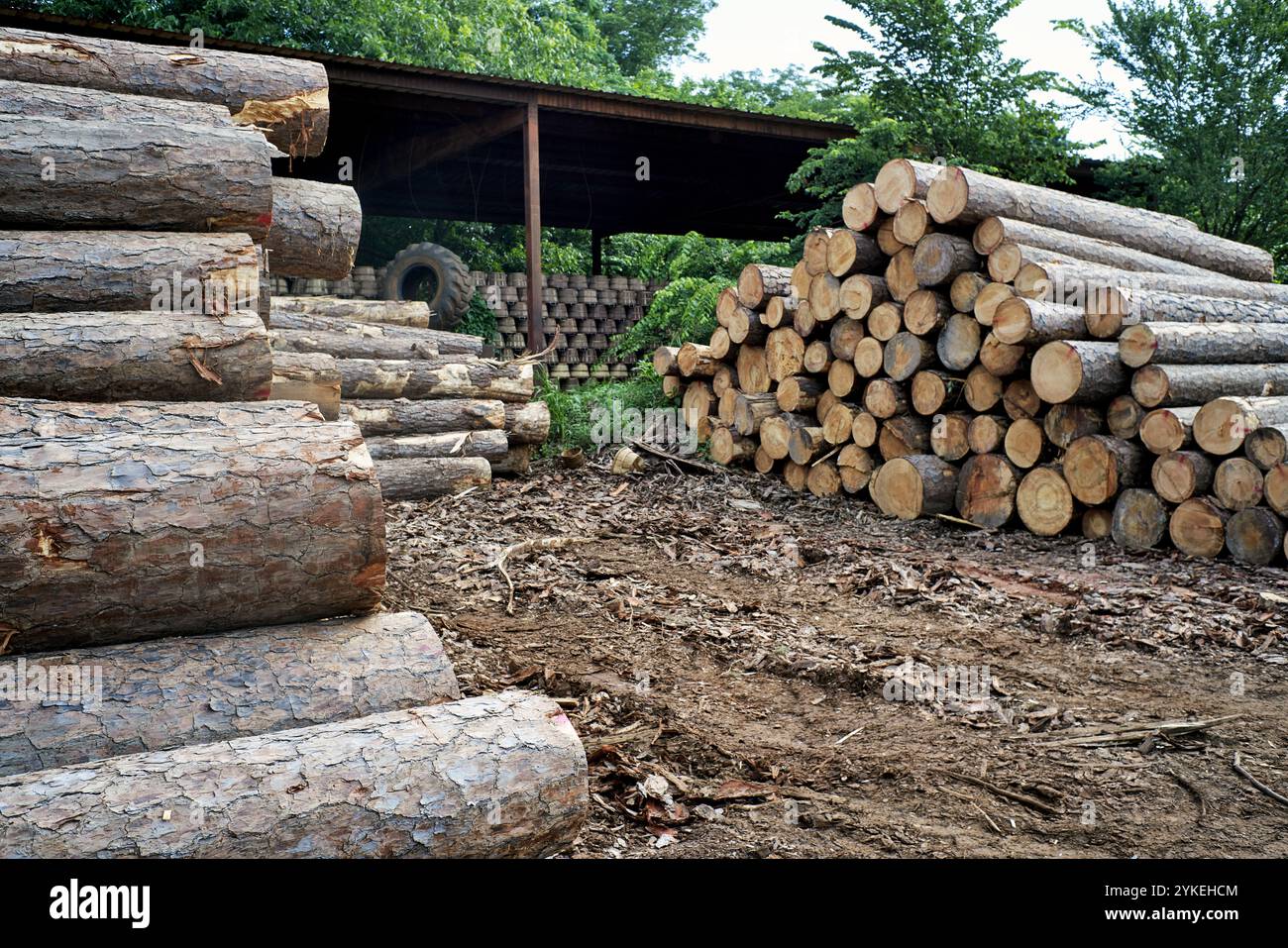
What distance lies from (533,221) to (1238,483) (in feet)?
28.7

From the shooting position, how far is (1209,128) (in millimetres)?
14031

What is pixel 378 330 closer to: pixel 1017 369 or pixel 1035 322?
pixel 1017 369

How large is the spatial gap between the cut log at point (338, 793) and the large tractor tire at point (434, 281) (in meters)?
12.2

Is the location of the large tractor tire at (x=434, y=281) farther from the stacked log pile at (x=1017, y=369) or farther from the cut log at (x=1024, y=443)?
the cut log at (x=1024, y=443)

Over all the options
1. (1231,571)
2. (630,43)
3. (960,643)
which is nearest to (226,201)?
(960,643)

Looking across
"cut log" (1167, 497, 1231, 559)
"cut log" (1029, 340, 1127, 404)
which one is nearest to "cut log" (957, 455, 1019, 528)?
"cut log" (1029, 340, 1127, 404)

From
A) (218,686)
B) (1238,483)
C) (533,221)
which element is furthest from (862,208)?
(218,686)

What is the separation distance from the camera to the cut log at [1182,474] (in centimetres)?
628

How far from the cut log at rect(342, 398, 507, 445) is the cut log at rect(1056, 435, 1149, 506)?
516 cm

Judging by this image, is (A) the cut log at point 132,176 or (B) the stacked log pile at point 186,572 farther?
(A) the cut log at point 132,176

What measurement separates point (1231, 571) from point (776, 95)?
1442 inches

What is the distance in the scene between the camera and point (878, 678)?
4262 millimetres

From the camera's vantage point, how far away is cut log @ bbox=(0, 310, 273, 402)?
352 cm

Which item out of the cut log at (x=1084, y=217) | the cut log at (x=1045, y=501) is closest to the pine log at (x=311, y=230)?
the cut log at (x=1084, y=217)
